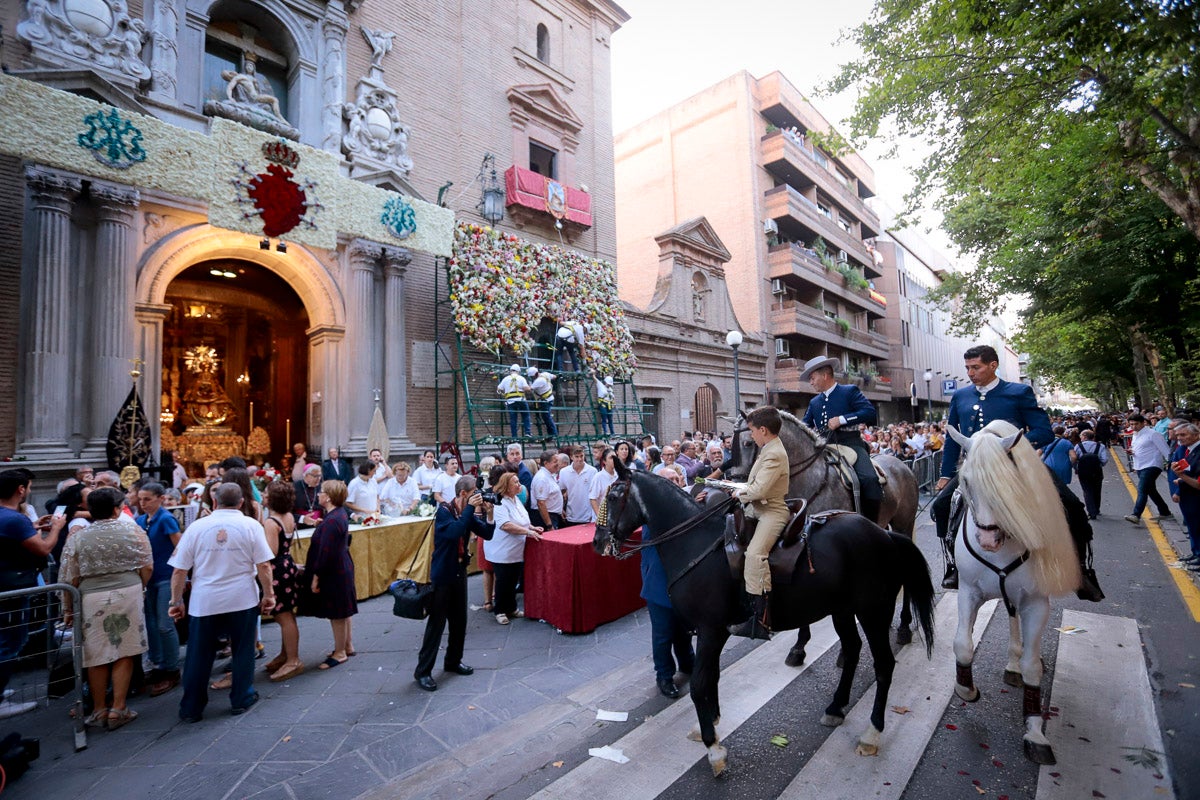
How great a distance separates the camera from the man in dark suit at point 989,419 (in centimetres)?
434

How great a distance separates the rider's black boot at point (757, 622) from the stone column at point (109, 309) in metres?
10.4

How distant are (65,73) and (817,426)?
12.4 m

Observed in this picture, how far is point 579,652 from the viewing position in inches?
226

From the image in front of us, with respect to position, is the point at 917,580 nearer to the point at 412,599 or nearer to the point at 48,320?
the point at 412,599

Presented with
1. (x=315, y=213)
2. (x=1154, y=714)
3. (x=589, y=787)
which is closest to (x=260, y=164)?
(x=315, y=213)

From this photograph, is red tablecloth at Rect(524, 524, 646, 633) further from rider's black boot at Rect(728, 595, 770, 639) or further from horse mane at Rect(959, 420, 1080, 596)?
horse mane at Rect(959, 420, 1080, 596)

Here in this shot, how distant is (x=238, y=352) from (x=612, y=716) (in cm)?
1506

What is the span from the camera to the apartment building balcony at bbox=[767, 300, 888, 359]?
27.2 m

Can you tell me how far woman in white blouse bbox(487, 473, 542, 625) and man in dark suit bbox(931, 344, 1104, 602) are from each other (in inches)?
164

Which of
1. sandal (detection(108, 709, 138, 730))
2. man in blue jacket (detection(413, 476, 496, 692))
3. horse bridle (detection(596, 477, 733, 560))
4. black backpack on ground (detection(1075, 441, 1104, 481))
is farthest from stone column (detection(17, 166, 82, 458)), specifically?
black backpack on ground (detection(1075, 441, 1104, 481))

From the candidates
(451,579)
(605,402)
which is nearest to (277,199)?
(451,579)

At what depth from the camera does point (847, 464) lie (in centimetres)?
559

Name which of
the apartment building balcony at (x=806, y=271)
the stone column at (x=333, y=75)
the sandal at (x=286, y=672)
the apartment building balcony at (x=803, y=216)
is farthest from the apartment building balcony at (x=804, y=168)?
the sandal at (x=286, y=672)

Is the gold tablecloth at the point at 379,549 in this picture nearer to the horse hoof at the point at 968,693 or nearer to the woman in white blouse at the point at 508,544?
the woman in white blouse at the point at 508,544
